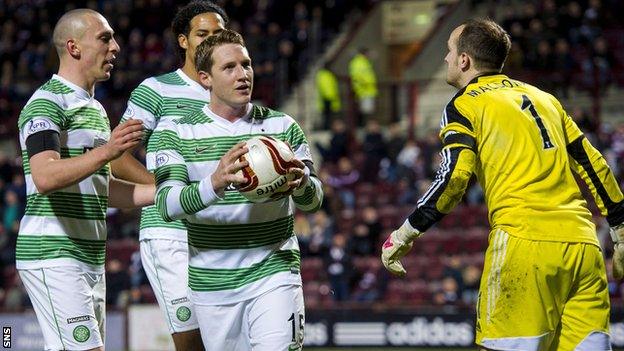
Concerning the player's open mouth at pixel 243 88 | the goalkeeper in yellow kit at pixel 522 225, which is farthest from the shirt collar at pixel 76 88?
the goalkeeper in yellow kit at pixel 522 225

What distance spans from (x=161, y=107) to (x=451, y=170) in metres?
2.12

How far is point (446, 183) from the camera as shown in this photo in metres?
5.47

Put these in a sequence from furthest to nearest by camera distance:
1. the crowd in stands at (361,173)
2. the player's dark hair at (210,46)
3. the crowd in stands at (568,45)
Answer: the crowd in stands at (568,45) → the crowd in stands at (361,173) → the player's dark hair at (210,46)

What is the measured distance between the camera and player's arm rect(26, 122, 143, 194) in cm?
559

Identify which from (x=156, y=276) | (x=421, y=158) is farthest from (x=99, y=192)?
(x=421, y=158)

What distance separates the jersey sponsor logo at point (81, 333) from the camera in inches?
235

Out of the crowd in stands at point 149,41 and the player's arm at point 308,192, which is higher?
the crowd in stands at point 149,41

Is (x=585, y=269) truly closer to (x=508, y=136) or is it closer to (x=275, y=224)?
(x=508, y=136)

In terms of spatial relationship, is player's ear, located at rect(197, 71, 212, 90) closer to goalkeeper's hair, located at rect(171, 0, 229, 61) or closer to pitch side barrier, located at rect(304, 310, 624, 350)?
goalkeeper's hair, located at rect(171, 0, 229, 61)

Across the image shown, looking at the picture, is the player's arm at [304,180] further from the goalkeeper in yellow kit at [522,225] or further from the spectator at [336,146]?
the spectator at [336,146]

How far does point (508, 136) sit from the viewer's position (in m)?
5.53

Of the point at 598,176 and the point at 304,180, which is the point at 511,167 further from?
the point at 304,180

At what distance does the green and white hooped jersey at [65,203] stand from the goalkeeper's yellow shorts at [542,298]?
7.32 ft

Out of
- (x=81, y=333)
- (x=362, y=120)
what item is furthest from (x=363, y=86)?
(x=81, y=333)
